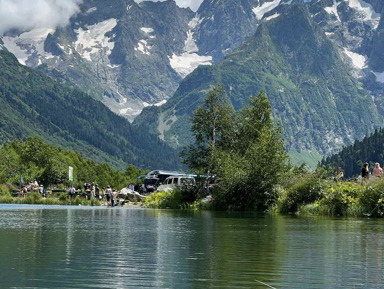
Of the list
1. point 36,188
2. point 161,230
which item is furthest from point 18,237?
point 36,188

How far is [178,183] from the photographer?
10219cm

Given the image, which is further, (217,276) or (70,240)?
(70,240)

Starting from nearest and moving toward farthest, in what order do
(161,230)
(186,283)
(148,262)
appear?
1. (186,283)
2. (148,262)
3. (161,230)

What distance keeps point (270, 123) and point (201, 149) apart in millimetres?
11152

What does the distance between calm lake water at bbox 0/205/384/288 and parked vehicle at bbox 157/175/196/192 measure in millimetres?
49783

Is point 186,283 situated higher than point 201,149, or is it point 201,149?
point 201,149

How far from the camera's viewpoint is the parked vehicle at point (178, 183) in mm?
88188

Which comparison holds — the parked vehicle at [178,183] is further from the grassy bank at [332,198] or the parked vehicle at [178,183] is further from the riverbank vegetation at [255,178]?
the grassy bank at [332,198]

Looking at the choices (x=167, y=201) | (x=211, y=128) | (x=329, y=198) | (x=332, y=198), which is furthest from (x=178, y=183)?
(x=332, y=198)

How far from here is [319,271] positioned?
848 inches

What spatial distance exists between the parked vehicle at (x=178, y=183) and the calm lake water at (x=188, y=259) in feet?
163

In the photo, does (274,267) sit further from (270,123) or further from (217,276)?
(270,123)

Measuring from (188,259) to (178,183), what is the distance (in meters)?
77.7

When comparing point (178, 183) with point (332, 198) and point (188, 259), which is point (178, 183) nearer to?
point (332, 198)
